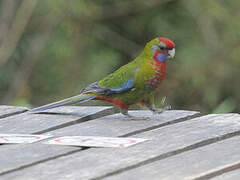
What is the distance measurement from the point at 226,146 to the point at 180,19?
4797mm

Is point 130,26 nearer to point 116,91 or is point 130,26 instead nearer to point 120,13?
point 120,13

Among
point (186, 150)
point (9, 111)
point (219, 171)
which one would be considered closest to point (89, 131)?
point (186, 150)

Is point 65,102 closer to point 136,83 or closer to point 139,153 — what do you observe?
point 136,83

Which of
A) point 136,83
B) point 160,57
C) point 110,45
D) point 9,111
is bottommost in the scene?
point 9,111

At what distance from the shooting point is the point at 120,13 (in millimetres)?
6965

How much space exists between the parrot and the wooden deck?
301 millimetres

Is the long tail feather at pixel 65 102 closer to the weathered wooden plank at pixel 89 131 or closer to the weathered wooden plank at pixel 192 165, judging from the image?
the weathered wooden plank at pixel 89 131

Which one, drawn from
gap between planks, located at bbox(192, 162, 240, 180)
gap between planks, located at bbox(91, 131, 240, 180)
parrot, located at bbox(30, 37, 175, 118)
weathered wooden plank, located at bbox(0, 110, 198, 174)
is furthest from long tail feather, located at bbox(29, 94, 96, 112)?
gap between planks, located at bbox(192, 162, 240, 180)

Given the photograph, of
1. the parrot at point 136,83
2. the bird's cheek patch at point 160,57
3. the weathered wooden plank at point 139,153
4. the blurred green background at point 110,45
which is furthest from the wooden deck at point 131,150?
the blurred green background at point 110,45

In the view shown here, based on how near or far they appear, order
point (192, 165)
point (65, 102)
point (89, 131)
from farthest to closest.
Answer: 1. point (65, 102)
2. point (89, 131)
3. point (192, 165)

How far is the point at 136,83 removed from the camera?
3.28 meters

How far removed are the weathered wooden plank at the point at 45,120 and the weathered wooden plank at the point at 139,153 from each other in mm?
444

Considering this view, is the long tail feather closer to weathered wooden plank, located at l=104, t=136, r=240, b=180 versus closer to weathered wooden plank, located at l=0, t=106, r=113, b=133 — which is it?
weathered wooden plank, located at l=0, t=106, r=113, b=133

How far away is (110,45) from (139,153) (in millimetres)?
4962
